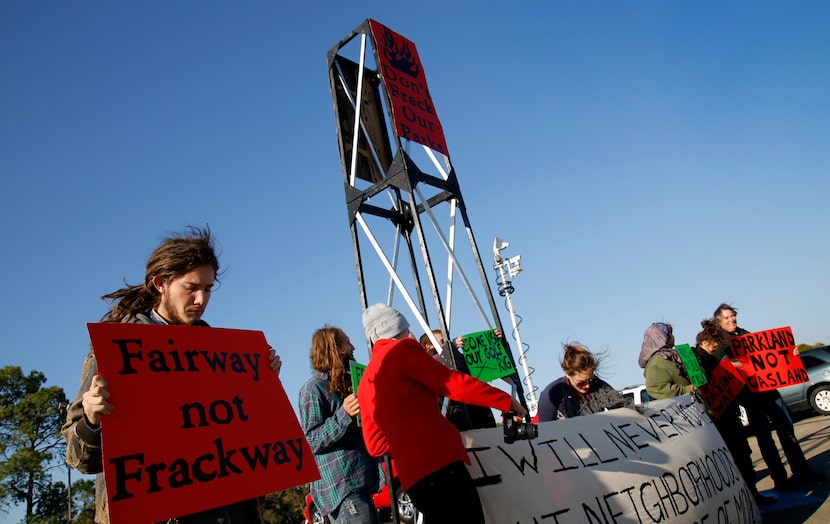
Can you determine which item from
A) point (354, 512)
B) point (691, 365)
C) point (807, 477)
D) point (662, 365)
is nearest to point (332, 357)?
point (354, 512)

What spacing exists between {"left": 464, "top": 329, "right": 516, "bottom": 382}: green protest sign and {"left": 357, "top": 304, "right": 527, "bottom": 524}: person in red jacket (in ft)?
10.4

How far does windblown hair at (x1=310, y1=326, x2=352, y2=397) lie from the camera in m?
3.70

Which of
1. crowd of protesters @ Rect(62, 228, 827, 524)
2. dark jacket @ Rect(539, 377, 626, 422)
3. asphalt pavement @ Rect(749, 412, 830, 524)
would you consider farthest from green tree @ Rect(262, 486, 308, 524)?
crowd of protesters @ Rect(62, 228, 827, 524)

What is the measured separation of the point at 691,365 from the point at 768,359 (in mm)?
1255

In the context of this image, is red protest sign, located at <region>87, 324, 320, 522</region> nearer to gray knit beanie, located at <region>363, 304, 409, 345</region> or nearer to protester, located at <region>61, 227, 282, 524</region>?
protester, located at <region>61, 227, 282, 524</region>

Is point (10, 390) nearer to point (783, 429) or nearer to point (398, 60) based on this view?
point (398, 60)

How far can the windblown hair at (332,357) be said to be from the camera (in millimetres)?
3695

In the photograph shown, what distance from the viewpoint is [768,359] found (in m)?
6.35

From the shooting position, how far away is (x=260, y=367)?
2.48 metres

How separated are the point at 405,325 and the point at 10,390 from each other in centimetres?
3045

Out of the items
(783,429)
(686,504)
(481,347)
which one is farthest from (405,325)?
(783,429)

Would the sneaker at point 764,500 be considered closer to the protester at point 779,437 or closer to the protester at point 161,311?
the protester at point 779,437

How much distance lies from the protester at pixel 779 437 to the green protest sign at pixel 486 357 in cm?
267

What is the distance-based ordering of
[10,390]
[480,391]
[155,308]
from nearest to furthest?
[155,308] → [480,391] → [10,390]
